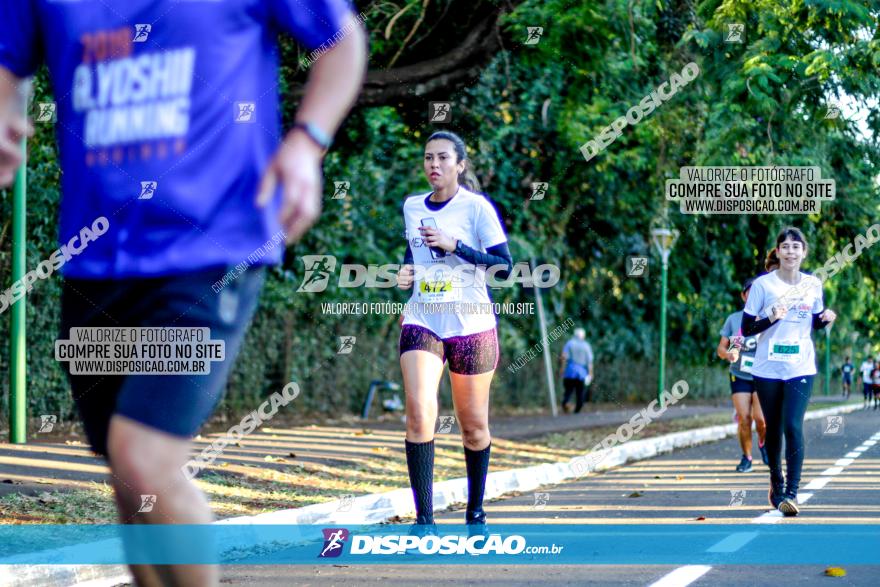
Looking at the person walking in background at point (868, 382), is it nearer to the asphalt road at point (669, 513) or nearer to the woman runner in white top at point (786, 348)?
the asphalt road at point (669, 513)

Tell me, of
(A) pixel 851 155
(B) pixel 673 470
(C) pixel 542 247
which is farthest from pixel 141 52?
(C) pixel 542 247

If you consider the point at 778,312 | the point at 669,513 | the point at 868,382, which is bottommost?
the point at 868,382

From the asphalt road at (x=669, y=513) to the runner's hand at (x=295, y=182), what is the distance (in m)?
3.89

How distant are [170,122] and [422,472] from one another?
4.59m

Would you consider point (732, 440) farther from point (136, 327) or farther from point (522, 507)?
point (136, 327)

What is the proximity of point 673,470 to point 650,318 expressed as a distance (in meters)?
19.9

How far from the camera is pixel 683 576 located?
21.7 ft

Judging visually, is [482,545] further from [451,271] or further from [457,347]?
[451,271]

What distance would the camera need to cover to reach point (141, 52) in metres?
2.85

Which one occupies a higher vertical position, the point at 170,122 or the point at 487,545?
the point at 170,122

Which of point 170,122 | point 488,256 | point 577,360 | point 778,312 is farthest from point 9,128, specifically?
point 577,360

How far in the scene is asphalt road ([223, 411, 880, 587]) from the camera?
6535 millimetres

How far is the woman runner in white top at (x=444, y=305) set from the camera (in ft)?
23.5

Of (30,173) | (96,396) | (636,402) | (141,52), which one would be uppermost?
(30,173)
